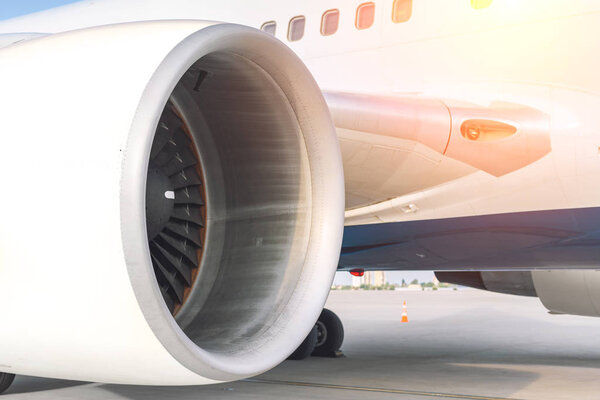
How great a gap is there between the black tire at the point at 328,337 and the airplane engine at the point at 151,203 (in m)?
3.75

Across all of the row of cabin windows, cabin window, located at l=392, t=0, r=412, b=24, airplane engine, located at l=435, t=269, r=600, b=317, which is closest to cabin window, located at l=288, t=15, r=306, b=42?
the row of cabin windows

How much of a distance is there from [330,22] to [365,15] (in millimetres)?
310

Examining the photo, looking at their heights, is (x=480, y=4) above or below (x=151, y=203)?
above

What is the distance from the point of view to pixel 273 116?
12.2 feet

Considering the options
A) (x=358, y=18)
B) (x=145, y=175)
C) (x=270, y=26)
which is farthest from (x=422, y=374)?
(x=145, y=175)

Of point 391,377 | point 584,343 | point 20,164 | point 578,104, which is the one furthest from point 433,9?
point 584,343

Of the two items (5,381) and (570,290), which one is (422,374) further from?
(5,381)

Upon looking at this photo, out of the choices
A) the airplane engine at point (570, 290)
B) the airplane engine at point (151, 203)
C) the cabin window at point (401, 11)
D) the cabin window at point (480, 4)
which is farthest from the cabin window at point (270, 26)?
the airplane engine at point (570, 290)

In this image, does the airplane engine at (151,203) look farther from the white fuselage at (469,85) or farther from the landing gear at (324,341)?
the landing gear at (324,341)

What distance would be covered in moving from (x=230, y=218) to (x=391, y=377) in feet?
7.94

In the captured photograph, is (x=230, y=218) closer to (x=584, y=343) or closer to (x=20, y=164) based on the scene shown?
(x=20, y=164)

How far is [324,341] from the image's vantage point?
24.8 ft

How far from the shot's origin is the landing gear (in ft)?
24.2

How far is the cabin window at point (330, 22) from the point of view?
18.7 feet
